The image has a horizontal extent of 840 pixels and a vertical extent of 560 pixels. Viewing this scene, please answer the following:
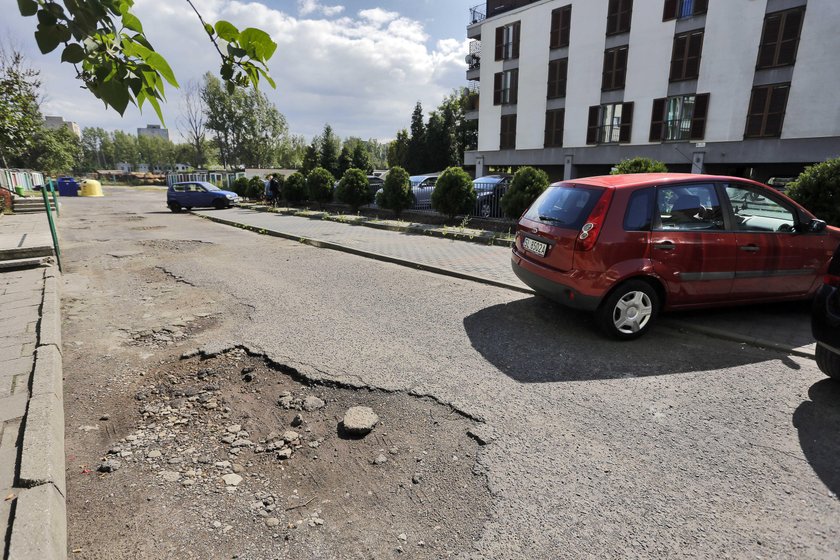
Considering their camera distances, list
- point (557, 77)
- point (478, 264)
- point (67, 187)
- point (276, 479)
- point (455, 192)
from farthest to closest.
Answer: point (67, 187)
point (557, 77)
point (455, 192)
point (478, 264)
point (276, 479)

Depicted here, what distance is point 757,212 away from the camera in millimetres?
5137

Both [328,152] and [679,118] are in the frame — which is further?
[328,152]

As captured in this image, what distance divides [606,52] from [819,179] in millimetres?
22499

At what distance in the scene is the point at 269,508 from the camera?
7.98 feet

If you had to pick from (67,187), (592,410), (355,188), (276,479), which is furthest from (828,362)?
(67,187)

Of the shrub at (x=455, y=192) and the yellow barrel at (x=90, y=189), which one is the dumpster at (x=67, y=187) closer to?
the yellow barrel at (x=90, y=189)

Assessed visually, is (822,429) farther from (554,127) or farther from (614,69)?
(554,127)

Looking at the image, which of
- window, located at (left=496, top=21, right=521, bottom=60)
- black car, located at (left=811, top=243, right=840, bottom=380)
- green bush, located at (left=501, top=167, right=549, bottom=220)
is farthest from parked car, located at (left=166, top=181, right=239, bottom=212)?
black car, located at (left=811, top=243, right=840, bottom=380)

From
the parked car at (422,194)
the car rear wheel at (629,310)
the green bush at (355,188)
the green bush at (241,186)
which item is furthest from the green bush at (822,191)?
the green bush at (241,186)

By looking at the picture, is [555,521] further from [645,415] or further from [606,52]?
[606,52]

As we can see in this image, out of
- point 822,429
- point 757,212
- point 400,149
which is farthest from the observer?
point 400,149

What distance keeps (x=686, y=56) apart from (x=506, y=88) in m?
12.4

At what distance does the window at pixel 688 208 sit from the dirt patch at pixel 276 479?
10.6ft

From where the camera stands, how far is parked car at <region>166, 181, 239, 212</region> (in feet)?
78.9
